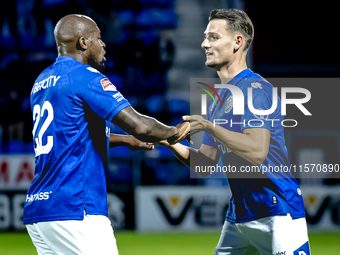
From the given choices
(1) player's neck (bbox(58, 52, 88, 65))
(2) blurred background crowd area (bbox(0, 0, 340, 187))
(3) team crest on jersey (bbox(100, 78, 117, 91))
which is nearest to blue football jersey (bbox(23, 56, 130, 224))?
(3) team crest on jersey (bbox(100, 78, 117, 91))

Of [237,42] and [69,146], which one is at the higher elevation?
[237,42]

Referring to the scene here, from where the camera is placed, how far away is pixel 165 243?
8.48 metres

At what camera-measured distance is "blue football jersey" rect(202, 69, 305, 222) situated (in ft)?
9.82

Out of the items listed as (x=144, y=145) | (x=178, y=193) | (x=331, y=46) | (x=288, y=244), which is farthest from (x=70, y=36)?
(x=331, y=46)

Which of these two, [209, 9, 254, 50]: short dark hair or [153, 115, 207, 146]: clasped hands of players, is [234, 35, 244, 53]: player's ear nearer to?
[209, 9, 254, 50]: short dark hair

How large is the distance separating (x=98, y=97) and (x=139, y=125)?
313mm

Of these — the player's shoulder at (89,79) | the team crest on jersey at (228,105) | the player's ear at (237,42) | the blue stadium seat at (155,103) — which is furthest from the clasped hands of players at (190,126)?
the blue stadium seat at (155,103)

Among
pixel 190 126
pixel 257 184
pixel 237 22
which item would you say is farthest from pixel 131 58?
pixel 257 184

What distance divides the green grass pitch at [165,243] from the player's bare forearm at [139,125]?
477 centimetres

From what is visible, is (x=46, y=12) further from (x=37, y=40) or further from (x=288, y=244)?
(x=288, y=244)

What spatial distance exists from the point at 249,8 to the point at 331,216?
594 centimetres

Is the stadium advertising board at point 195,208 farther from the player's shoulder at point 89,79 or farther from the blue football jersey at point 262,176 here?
the player's shoulder at point 89,79

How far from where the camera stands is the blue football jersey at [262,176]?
2.99 m

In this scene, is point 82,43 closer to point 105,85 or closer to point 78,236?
point 105,85
